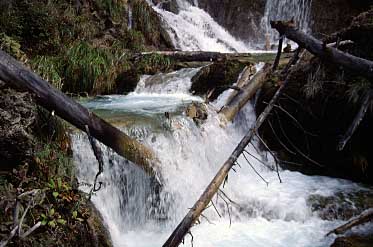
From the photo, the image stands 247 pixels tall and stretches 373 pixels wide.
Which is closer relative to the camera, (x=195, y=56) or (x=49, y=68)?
(x=49, y=68)

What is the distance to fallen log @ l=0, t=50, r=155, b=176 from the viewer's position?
3.51 m

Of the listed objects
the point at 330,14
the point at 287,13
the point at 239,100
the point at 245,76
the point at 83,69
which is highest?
the point at 330,14

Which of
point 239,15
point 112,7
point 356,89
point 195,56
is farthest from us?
point 239,15

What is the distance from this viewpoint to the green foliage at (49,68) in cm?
629

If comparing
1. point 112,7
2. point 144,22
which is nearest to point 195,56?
point 144,22

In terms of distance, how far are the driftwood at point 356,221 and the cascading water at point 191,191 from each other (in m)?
0.18

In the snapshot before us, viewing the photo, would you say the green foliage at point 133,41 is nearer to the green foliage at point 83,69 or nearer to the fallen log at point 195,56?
the fallen log at point 195,56

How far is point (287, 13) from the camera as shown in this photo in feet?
46.8

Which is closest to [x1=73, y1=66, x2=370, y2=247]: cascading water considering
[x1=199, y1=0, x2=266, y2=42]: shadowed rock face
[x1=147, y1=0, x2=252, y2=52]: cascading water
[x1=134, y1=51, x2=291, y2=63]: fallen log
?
[x1=134, y1=51, x2=291, y2=63]: fallen log

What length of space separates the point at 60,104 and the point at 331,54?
2.51 m

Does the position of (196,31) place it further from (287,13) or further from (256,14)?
(287,13)

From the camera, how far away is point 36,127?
390cm

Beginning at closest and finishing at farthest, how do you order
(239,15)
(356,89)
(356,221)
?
(356,221) → (356,89) → (239,15)

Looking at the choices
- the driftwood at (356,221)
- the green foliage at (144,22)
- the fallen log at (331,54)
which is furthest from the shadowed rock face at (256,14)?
the fallen log at (331,54)
